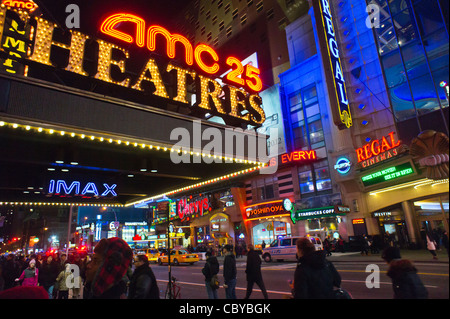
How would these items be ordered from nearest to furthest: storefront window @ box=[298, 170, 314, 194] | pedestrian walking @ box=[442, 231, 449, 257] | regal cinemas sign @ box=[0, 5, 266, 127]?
pedestrian walking @ box=[442, 231, 449, 257] → regal cinemas sign @ box=[0, 5, 266, 127] → storefront window @ box=[298, 170, 314, 194]

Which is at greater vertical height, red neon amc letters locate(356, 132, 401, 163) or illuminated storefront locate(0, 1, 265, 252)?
red neon amc letters locate(356, 132, 401, 163)

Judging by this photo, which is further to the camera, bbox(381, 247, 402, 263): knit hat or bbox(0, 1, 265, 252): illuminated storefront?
bbox(0, 1, 265, 252): illuminated storefront

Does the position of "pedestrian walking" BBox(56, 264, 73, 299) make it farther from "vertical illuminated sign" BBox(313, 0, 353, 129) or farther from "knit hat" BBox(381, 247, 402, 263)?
"vertical illuminated sign" BBox(313, 0, 353, 129)

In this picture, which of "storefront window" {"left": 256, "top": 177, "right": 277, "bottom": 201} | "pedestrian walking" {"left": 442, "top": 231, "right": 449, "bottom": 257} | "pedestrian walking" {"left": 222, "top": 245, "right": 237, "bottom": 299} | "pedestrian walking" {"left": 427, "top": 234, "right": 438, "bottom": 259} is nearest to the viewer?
"pedestrian walking" {"left": 442, "top": 231, "right": 449, "bottom": 257}

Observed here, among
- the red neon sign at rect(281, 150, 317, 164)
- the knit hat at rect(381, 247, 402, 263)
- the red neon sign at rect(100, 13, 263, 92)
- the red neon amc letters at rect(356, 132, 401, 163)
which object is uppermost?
the red neon sign at rect(281, 150, 317, 164)

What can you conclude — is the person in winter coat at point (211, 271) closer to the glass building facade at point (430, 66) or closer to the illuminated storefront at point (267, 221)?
the glass building facade at point (430, 66)

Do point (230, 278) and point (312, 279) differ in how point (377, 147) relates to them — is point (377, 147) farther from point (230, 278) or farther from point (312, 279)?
point (312, 279)

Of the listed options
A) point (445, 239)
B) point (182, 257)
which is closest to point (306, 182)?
point (182, 257)

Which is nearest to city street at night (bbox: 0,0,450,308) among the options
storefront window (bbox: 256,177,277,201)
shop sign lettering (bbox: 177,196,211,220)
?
storefront window (bbox: 256,177,277,201)

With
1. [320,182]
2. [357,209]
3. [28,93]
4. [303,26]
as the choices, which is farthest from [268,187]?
[28,93]

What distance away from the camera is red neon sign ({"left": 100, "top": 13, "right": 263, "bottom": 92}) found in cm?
1005

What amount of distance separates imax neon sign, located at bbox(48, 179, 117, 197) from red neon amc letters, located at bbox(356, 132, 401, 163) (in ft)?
66.4

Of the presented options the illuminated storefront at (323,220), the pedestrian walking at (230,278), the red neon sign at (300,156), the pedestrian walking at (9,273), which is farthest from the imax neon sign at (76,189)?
the red neon sign at (300,156)

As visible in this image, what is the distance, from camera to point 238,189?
4119 cm
